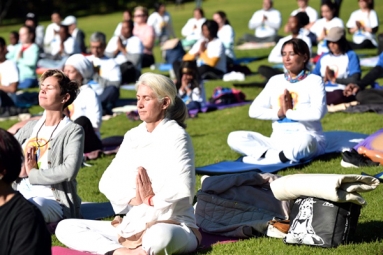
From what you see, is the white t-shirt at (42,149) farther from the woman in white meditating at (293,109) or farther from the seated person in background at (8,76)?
the seated person in background at (8,76)

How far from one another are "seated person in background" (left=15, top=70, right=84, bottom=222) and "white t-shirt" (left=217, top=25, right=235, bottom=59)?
10.4 m

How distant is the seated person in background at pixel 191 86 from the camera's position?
11.5 metres

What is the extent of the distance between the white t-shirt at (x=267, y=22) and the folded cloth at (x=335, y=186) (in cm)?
1468

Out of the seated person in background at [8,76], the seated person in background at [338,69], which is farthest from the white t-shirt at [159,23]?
the seated person in background at [338,69]

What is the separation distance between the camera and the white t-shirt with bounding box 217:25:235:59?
16578mm

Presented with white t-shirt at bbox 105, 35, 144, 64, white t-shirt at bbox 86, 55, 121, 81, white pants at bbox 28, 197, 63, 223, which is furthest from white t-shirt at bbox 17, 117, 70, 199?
white t-shirt at bbox 105, 35, 144, 64

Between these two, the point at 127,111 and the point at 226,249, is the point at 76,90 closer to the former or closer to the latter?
the point at 226,249

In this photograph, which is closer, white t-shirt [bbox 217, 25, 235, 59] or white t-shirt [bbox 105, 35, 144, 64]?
white t-shirt [bbox 105, 35, 144, 64]

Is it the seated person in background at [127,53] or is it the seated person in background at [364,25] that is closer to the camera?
the seated person in background at [127,53]

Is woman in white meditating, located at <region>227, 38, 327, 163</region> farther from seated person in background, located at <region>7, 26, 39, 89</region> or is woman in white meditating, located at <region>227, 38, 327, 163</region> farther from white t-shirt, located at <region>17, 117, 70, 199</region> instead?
seated person in background, located at <region>7, 26, 39, 89</region>

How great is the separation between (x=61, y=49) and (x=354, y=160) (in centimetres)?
1098

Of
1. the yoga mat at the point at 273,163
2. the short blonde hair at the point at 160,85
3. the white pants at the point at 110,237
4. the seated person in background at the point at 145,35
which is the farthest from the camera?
the seated person in background at the point at 145,35

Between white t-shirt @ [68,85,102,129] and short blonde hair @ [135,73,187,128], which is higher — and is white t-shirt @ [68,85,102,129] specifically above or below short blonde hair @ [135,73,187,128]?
below

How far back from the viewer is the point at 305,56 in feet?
26.0
